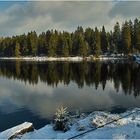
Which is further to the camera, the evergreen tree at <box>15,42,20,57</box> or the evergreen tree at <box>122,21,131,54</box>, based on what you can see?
the evergreen tree at <box>15,42,20,57</box>

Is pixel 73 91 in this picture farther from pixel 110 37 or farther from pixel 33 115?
pixel 110 37

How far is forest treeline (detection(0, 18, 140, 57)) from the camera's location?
113m

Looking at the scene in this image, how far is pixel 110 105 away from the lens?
87.1ft

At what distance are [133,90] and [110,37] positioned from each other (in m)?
97.6

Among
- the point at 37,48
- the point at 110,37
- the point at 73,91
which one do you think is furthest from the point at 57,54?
the point at 73,91

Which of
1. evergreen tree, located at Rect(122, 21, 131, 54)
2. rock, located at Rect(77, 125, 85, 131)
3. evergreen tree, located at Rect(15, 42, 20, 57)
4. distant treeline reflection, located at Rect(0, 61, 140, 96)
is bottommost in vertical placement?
distant treeline reflection, located at Rect(0, 61, 140, 96)

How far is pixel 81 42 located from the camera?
4604 inches

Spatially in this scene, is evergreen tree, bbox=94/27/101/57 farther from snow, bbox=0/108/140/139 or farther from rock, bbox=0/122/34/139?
rock, bbox=0/122/34/139

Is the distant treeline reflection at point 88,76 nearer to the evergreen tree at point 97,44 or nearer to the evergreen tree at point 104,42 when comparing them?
the evergreen tree at point 97,44

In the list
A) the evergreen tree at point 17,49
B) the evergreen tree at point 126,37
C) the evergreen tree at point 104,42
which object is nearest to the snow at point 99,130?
the evergreen tree at point 126,37

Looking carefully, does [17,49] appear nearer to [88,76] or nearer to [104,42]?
[104,42]

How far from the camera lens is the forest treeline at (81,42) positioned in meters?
113

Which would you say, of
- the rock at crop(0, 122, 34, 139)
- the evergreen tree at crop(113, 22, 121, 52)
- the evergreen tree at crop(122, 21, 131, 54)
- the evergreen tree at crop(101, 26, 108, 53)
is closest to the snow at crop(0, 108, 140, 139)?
the rock at crop(0, 122, 34, 139)

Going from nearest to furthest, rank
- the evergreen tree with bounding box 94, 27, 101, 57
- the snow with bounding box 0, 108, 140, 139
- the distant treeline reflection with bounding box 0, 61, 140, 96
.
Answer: the snow with bounding box 0, 108, 140, 139, the distant treeline reflection with bounding box 0, 61, 140, 96, the evergreen tree with bounding box 94, 27, 101, 57
